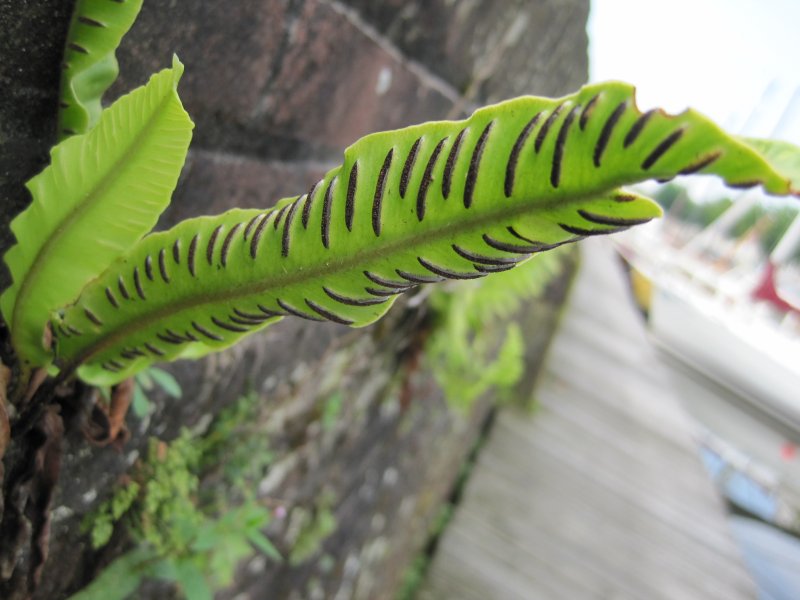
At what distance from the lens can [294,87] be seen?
823 millimetres

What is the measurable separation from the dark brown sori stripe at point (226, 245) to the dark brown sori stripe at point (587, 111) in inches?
10.2

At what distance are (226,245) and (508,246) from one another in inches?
8.7

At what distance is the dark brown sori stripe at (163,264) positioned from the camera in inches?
19.1

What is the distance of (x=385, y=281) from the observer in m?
0.41

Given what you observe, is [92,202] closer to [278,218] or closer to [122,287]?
[122,287]

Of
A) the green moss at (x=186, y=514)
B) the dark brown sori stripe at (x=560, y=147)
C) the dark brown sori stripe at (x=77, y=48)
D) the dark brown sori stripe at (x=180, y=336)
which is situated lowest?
the green moss at (x=186, y=514)

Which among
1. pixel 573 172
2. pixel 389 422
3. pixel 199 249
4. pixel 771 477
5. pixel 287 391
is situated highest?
pixel 573 172

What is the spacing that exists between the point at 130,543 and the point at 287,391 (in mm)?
430

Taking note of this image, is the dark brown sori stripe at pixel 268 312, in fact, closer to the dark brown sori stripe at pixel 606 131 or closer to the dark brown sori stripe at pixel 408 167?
the dark brown sori stripe at pixel 408 167

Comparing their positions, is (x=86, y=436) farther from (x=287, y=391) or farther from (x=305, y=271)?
A: (x=287, y=391)

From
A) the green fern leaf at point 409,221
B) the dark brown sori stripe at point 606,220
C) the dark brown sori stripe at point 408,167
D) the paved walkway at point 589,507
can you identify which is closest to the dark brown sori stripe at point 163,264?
the green fern leaf at point 409,221

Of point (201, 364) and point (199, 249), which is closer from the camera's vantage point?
point (199, 249)

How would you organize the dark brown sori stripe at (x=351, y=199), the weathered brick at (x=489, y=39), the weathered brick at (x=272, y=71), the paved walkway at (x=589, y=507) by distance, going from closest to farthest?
the dark brown sori stripe at (x=351, y=199)
the weathered brick at (x=272, y=71)
the weathered brick at (x=489, y=39)
the paved walkway at (x=589, y=507)

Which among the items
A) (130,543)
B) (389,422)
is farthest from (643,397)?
(130,543)
